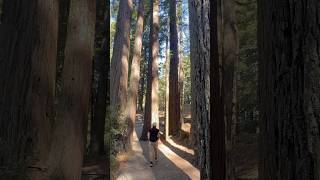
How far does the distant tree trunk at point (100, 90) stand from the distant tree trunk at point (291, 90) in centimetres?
314

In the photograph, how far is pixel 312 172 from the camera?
1.89 metres

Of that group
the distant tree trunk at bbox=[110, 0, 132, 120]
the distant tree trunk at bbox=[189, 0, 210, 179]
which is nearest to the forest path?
the distant tree trunk at bbox=[110, 0, 132, 120]

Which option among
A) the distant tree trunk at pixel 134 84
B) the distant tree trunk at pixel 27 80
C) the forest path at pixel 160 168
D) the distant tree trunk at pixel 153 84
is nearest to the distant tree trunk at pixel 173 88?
the distant tree trunk at pixel 153 84

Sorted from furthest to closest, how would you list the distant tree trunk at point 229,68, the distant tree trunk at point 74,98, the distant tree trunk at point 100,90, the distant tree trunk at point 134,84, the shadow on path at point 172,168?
the distant tree trunk at point 134,84, the shadow on path at point 172,168, the distant tree trunk at point 229,68, the distant tree trunk at point 100,90, the distant tree trunk at point 74,98

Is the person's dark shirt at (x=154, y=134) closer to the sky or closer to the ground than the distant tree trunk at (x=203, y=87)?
closer to the ground

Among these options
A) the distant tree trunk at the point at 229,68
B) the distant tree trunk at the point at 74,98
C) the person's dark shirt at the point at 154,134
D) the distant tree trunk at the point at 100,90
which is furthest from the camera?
the person's dark shirt at the point at 154,134

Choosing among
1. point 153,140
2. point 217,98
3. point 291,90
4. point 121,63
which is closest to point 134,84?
point 121,63

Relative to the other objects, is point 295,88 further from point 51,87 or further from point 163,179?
point 163,179

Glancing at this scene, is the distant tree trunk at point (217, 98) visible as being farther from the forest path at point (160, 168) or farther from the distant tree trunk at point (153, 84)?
the distant tree trunk at point (153, 84)

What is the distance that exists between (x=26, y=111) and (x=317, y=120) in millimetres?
3019

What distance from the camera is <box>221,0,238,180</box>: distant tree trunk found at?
556 cm

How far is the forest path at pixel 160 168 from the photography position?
592 inches

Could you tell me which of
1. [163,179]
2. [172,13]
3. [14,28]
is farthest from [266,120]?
[172,13]

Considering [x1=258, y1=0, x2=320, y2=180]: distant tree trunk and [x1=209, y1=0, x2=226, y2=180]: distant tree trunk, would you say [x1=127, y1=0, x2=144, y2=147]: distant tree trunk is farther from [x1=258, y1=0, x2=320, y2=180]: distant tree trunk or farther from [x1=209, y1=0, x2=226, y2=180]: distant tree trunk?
[x1=258, y1=0, x2=320, y2=180]: distant tree trunk
